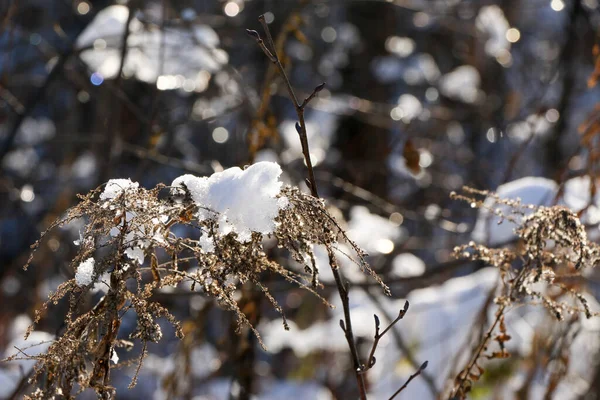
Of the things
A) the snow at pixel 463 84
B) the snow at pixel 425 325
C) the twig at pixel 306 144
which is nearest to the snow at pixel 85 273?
the twig at pixel 306 144

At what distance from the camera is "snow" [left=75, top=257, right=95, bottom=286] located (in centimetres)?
91

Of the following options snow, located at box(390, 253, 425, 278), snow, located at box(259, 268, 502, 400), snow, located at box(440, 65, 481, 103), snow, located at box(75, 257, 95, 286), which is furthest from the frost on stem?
snow, located at box(440, 65, 481, 103)

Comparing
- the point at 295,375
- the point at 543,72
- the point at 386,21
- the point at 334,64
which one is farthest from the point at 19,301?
the point at 543,72

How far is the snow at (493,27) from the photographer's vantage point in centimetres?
566

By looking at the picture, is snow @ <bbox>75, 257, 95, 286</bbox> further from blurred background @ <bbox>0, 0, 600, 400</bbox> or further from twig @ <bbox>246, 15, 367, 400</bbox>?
blurred background @ <bbox>0, 0, 600, 400</bbox>

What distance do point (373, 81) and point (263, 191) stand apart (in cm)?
542

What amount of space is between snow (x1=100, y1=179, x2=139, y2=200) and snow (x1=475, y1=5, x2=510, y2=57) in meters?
5.02

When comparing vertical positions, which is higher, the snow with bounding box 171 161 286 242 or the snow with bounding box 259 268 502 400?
the snow with bounding box 259 268 502 400

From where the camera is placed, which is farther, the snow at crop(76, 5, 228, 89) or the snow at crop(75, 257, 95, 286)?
the snow at crop(76, 5, 228, 89)

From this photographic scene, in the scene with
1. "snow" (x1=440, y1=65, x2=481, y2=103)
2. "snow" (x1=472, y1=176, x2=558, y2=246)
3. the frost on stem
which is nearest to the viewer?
the frost on stem

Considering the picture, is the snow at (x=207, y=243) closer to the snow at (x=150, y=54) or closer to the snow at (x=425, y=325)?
the snow at (x=150, y=54)

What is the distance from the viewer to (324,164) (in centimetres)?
521

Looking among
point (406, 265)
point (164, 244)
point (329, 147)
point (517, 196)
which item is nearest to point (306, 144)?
point (164, 244)

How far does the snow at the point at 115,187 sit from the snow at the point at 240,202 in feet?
0.20
